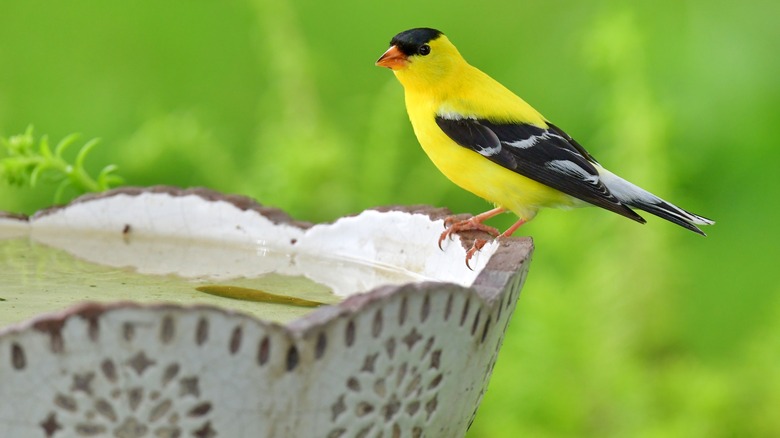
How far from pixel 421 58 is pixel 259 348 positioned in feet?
3.84

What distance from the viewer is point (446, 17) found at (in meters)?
3.69

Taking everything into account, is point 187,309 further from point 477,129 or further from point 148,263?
point 477,129

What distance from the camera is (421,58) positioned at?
6.55ft

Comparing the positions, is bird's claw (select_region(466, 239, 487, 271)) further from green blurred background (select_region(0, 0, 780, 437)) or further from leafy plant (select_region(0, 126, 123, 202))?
green blurred background (select_region(0, 0, 780, 437))

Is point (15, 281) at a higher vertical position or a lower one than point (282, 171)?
lower

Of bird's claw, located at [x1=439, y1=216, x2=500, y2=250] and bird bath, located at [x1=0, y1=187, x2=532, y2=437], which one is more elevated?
bird's claw, located at [x1=439, y1=216, x2=500, y2=250]

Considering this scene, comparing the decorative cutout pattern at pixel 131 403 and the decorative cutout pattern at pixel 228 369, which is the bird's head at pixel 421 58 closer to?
the decorative cutout pattern at pixel 228 369

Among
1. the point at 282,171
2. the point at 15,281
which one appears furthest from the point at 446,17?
the point at 15,281

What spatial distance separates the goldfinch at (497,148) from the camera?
183 centimetres

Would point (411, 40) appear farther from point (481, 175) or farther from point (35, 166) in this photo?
point (35, 166)

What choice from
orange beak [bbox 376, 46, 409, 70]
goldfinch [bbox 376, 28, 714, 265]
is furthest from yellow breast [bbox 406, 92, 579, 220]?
orange beak [bbox 376, 46, 409, 70]

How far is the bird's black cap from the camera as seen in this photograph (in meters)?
2.00

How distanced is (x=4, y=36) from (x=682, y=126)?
7.30 ft

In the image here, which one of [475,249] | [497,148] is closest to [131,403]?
[475,249]
